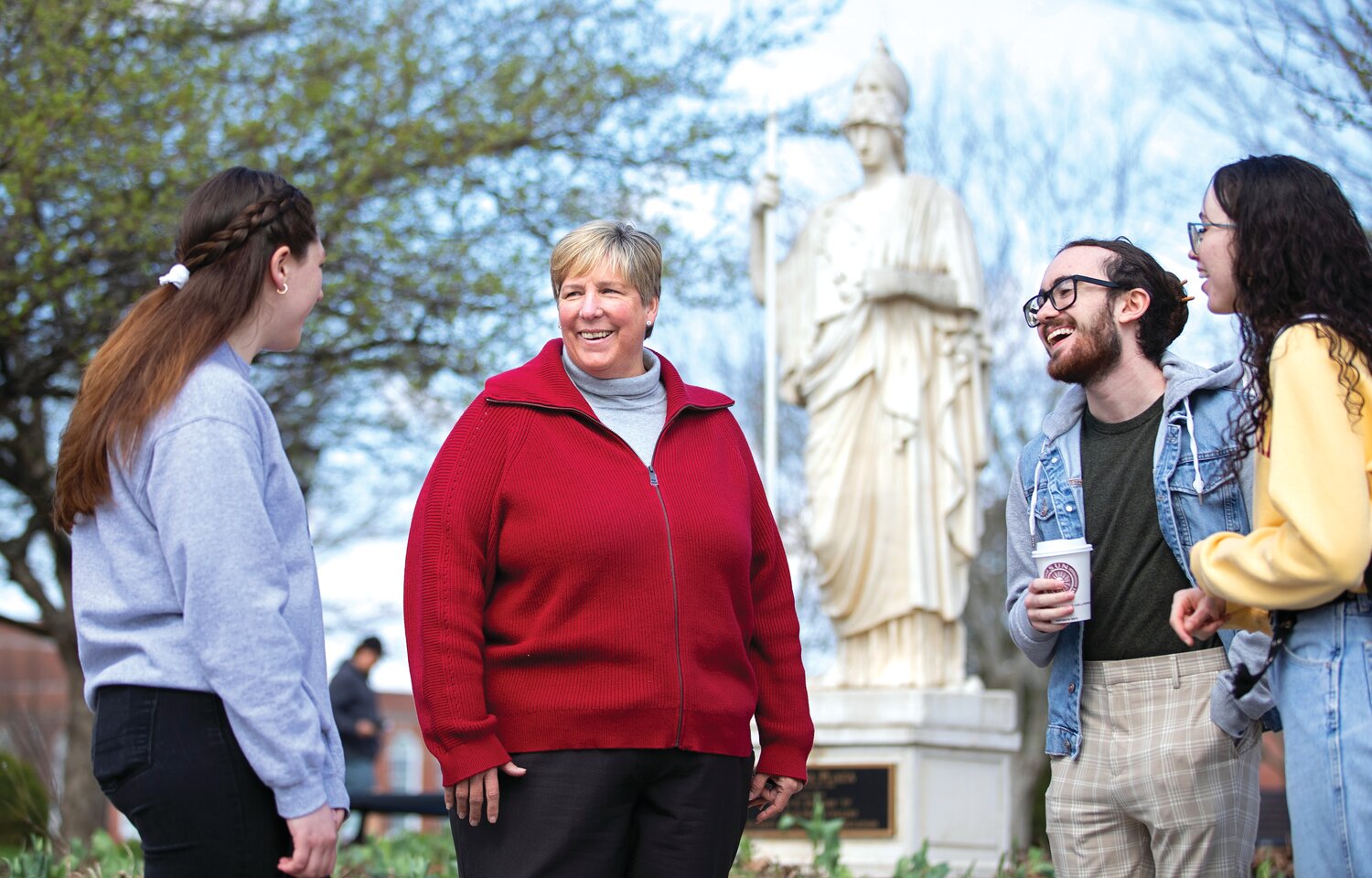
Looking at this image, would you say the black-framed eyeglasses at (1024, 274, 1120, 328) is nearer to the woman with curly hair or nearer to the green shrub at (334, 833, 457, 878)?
the woman with curly hair

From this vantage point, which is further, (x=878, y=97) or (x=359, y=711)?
(x=359, y=711)

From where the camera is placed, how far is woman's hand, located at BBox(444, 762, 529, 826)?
296cm

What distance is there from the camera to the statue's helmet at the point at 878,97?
8.56 meters

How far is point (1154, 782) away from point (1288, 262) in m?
1.08

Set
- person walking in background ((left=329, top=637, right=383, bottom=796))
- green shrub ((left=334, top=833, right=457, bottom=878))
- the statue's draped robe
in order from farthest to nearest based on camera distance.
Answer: person walking in background ((left=329, top=637, right=383, bottom=796))
the statue's draped robe
green shrub ((left=334, top=833, right=457, bottom=878))

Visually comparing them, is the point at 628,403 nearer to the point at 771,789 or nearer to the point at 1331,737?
the point at 771,789

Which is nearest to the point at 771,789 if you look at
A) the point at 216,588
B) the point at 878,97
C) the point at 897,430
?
the point at 216,588

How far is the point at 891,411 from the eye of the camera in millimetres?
8266

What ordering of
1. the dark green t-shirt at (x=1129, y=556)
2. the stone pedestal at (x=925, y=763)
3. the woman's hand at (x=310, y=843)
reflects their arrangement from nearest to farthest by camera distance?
the woman's hand at (x=310, y=843)
the dark green t-shirt at (x=1129, y=556)
the stone pedestal at (x=925, y=763)

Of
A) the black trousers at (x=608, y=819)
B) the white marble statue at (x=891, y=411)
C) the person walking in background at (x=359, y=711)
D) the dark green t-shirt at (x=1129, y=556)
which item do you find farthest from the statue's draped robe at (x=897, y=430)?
the black trousers at (x=608, y=819)

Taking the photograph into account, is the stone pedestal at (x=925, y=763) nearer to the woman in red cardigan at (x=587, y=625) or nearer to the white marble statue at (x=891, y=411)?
the white marble statue at (x=891, y=411)

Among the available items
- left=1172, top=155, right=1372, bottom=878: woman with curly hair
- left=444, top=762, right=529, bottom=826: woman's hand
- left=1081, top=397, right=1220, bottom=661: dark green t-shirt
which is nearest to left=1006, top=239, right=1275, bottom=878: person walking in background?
left=1081, top=397, right=1220, bottom=661: dark green t-shirt

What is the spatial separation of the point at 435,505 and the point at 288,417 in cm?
902

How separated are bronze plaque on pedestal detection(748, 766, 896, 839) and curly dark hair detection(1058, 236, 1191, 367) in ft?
14.9
